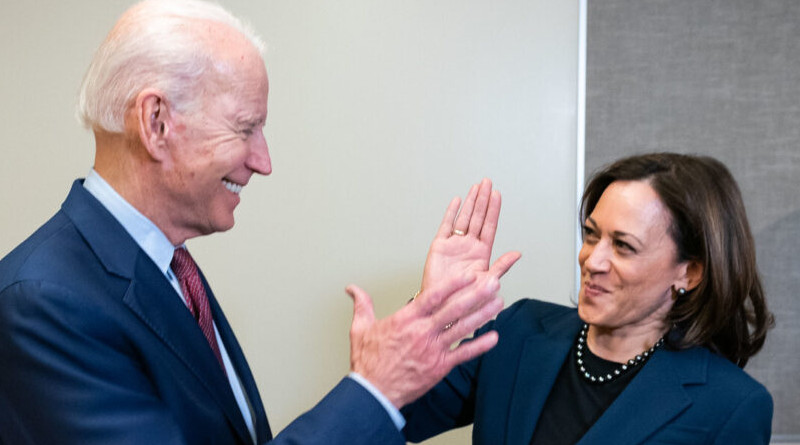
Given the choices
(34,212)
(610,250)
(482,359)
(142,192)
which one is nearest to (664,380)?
(610,250)

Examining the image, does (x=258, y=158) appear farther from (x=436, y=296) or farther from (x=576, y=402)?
(x=576, y=402)

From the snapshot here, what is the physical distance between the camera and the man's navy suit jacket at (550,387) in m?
1.51

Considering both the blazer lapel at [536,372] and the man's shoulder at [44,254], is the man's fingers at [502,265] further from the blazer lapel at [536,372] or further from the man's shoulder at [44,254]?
the man's shoulder at [44,254]

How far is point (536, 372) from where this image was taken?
5.57 ft

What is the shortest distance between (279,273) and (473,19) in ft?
3.38

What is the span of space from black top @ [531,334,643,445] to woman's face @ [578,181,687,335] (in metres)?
0.10

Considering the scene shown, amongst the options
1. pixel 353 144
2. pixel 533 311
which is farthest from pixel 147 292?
pixel 353 144

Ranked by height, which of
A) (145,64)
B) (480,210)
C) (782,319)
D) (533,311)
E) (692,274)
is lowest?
(782,319)

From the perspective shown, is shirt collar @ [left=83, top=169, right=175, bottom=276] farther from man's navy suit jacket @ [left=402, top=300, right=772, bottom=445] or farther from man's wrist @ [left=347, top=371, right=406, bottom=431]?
man's navy suit jacket @ [left=402, top=300, right=772, bottom=445]

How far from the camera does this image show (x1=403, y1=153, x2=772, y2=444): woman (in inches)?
60.7

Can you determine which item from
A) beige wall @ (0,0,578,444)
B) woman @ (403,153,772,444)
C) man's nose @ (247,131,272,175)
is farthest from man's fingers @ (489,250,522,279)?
beige wall @ (0,0,578,444)

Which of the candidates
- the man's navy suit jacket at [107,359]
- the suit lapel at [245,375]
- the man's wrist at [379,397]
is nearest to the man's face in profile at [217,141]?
the man's navy suit jacket at [107,359]

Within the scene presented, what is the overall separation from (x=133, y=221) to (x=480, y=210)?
67cm

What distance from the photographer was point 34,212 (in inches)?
108
